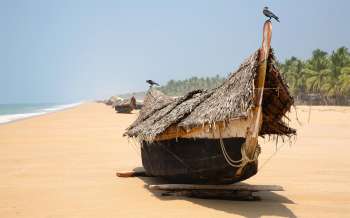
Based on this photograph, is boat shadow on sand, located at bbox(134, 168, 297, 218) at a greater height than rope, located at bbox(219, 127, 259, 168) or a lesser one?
lesser

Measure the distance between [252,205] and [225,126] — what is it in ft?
4.81

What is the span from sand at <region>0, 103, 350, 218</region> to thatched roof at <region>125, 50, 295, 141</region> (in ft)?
3.86

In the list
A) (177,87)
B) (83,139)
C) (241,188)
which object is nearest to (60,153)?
(83,139)

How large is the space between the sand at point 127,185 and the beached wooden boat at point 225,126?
0.55 metres

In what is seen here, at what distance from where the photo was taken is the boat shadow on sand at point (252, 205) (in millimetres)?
5957

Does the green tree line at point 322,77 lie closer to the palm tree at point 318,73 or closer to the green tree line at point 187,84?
the palm tree at point 318,73

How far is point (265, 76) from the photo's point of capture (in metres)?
5.91

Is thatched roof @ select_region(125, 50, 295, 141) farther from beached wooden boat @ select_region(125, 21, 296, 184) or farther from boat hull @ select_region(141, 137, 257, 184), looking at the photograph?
boat hull @ select_region(141, 137, 257, 184)

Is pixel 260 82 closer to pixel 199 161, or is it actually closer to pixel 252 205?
pixel 199 161

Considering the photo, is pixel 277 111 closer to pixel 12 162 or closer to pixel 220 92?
pixel 220 92

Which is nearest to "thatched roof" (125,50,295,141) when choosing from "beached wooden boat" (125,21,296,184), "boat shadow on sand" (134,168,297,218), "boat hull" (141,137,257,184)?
"beached wooden boat" (125,21,296,184)

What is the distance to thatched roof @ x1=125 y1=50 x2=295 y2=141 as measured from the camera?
5.68m

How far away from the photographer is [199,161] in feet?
21.3

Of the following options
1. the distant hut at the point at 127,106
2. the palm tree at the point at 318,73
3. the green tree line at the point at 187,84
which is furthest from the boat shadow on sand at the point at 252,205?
the green tree line at the point at 187,84
